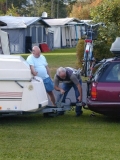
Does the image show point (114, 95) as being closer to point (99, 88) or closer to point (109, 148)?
point (99, 88)

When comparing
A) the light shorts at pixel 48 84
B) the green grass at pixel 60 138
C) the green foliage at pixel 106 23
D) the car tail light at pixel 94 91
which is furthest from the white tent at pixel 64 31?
the car tail light at pixel 94 91

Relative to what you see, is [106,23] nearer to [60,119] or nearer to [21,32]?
[60,119]

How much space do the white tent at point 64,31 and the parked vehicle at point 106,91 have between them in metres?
34.2

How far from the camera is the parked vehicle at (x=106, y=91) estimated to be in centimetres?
991

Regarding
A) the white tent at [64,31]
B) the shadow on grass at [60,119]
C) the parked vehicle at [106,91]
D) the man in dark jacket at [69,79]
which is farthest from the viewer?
the white tent at [64,31]

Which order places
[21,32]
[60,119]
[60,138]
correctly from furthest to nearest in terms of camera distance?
[21,32] → [60,119] → [60,138]

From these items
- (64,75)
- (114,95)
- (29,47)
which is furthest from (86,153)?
(29,47)

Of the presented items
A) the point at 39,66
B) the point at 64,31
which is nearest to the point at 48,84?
the point at 39,66

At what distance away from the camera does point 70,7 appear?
87.4 m

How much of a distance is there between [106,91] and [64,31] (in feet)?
118

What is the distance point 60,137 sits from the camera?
8.99 m

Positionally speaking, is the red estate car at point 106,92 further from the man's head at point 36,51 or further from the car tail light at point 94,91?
the man's head at point 36,51

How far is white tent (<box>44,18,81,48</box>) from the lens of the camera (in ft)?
146

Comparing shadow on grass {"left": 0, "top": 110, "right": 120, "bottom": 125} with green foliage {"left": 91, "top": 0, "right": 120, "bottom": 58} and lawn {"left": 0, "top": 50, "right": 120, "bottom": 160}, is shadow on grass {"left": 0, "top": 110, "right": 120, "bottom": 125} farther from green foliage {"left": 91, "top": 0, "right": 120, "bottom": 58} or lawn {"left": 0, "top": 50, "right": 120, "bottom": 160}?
green foliage {"left": 91, "top": 0, "right": 120, "bottom": 58}
